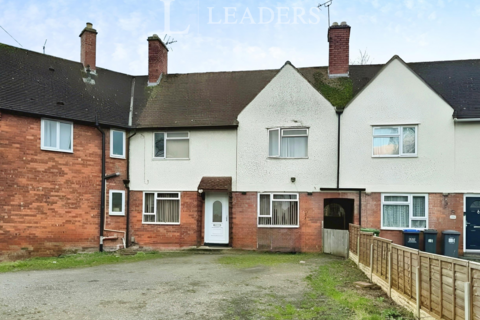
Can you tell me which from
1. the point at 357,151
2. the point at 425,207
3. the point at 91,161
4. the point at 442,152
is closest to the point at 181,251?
the point at 91,161

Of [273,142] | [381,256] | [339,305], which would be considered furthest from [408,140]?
[339,305]

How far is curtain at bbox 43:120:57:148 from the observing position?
Answer: 587 inches

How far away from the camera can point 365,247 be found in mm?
11211

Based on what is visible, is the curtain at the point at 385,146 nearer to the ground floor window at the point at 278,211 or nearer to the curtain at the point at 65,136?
the ground floor window at the point at 278,211

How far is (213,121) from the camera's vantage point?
16.8m

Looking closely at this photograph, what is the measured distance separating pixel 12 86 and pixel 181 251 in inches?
347

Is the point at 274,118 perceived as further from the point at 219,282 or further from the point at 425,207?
the point at 219,282

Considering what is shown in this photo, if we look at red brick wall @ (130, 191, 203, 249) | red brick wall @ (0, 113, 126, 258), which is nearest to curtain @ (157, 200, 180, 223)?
red brick wall @ (130, 191, 203, 249)

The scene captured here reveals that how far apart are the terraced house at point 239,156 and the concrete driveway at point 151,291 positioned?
3871 millimetres

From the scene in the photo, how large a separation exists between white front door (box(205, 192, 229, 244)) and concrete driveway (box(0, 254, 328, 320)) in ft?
13.2

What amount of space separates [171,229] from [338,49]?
10.3 meters

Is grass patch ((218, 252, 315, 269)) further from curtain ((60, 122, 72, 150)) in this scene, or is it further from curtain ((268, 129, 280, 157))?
curtain ((60, 122, 72, 150))

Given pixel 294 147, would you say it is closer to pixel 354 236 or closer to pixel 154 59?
pixel 354 236

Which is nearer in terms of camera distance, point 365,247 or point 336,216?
point 365,247
